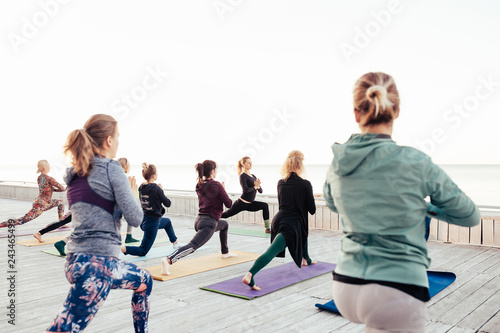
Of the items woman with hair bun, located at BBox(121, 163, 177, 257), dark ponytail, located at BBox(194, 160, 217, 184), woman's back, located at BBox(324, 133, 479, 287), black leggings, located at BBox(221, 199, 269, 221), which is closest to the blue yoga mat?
dark ponytail, located at BBox(194, 160, 217, 184)

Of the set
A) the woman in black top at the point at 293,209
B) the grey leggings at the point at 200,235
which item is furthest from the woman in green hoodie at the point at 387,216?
the grey leggings at the point at 200,235

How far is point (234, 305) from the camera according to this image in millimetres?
3555

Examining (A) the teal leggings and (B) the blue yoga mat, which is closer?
(B) the blue yoga mat

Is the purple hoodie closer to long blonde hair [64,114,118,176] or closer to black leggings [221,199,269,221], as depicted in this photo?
black leggings [221,199,269,221]

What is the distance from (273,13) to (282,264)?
11280 mm

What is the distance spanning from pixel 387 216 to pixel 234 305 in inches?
101

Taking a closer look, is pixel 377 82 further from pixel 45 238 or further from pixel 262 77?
pixel 262 77

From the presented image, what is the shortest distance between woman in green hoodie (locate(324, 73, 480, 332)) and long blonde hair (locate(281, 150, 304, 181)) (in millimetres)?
2786

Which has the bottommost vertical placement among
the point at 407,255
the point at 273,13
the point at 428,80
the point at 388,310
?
the point at 388,310

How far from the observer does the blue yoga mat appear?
342 centimetres

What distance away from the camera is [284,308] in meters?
3.48

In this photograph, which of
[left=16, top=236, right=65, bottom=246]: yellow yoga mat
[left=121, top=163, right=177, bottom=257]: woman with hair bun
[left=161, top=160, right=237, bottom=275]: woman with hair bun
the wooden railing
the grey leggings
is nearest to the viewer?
the grey leggings

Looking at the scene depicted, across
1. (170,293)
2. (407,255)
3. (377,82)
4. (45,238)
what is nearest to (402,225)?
(407,255)

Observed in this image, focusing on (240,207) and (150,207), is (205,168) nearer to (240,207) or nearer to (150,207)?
(150,207)
